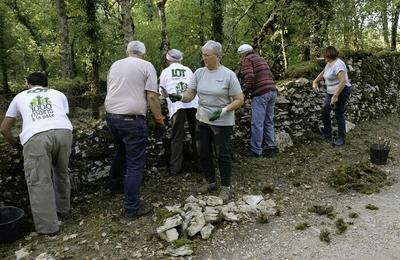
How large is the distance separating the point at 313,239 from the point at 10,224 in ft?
10.7

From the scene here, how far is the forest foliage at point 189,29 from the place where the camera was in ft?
36.2

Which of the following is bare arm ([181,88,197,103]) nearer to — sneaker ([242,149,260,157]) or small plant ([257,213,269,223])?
small plant ([257,213,269,223])

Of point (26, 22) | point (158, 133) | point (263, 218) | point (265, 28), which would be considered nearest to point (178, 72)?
point (158, 133)

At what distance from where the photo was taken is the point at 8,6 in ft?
68.0

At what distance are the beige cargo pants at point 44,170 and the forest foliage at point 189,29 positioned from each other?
17.5 ft

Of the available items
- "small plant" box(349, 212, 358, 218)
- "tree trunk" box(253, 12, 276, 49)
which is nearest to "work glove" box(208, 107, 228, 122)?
"small plant" box(349, 212, 358, 218)

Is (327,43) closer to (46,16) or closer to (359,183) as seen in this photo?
(359,183)

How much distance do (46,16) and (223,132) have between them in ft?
58.5

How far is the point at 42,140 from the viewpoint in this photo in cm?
410

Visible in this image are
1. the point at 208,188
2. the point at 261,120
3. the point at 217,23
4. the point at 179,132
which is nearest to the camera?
the point at 208,188

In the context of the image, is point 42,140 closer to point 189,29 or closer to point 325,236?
point 325,236

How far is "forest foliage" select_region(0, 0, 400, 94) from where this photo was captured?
1103 cm

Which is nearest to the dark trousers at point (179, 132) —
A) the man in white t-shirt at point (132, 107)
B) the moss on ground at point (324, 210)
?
the man in white t-shirt at point (132, 107)

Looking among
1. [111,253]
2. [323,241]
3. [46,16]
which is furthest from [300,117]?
[46,16]
